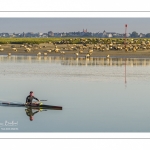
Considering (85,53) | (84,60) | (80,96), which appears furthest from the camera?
(85,53)

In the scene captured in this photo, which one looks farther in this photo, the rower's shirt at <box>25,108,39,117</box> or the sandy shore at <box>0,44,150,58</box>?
the sandy shore at <box>0,44,150,58</box>

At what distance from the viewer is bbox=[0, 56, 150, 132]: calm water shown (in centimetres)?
1557

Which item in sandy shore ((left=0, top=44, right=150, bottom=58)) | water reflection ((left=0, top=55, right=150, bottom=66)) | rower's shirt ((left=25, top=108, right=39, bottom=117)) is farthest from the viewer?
sandy shore ((left=0, top=44, right=150, bottom=58))

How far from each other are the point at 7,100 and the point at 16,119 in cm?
358

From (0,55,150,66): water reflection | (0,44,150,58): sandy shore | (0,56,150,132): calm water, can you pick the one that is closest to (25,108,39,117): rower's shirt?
(0,56,150,132): calm water

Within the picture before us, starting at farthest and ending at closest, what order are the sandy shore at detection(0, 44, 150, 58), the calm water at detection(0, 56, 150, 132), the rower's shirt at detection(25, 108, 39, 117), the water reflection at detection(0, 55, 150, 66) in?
1. the sandy shore at detection(0, 44, 150, 58)
2. the water reflection at detection(0, 55, 150, 66)
3. the rower's shirt at detection(25, 108, 39, 117)
4. the calm water at detection(0, 56, 150, 132)

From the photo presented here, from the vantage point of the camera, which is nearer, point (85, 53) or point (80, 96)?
point (80, 96)

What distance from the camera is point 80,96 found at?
21.0 metres

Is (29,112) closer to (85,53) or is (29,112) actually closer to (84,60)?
(84,60)

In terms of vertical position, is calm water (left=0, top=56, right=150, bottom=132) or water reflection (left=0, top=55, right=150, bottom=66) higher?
calm water (left=0, top=56, right=150, bottom=132)

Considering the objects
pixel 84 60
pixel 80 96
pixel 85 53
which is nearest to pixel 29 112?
pixel 80 96

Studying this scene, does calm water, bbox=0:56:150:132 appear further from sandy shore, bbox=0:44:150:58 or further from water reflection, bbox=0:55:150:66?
sandy shore, bbox=0:44:150:58
